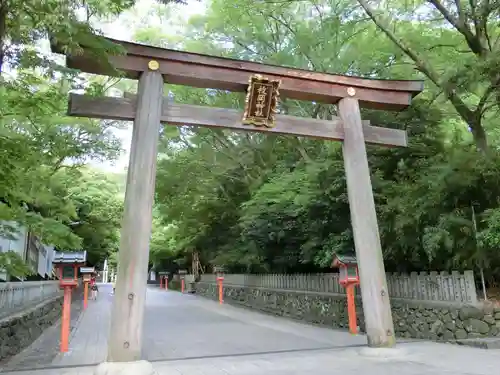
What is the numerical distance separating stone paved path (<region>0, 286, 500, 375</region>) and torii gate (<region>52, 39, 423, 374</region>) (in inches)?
28.7

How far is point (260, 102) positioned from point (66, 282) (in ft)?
18.4

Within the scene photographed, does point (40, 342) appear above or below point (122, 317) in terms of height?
below

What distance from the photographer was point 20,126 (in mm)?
9289

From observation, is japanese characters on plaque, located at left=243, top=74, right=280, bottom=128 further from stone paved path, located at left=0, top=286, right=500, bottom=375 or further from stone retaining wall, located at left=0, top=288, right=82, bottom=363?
stone retaining wall, located at left=0, top=288, right=82, bottom=363

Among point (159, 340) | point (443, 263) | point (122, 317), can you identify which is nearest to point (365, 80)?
point (443, 263)

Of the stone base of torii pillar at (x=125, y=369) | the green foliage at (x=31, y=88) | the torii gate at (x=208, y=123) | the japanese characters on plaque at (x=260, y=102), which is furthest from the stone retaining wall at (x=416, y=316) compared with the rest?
Result: the green foliage at (x=31, y=88)

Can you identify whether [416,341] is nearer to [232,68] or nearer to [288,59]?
[232,68]

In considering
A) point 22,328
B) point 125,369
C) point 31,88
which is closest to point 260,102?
point 31,88

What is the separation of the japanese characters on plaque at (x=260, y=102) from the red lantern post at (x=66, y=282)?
5.23 m

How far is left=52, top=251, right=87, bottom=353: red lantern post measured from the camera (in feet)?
28.1

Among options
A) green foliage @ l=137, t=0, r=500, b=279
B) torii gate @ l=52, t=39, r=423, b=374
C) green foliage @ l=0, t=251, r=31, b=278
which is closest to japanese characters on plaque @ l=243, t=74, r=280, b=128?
torii gate @ l=52, t=39, r=423, b=374

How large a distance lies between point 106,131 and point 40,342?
8428 mm

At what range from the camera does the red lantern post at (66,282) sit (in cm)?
857

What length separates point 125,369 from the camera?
226 inches
